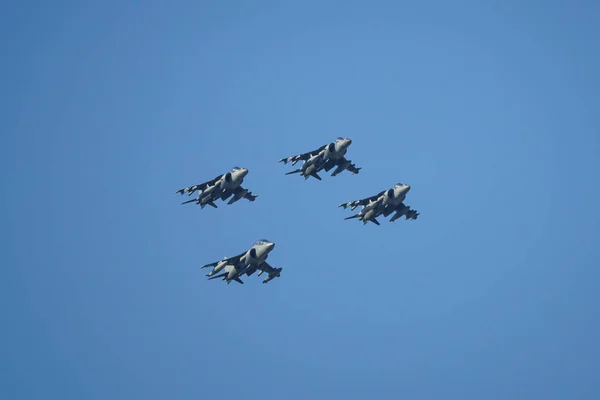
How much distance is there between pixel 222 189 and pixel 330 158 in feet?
37.8

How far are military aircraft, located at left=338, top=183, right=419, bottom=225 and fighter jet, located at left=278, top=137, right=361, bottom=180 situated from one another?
4146mm

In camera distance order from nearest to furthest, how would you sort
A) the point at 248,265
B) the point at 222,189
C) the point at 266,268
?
the point at 248,265
the point at 266,268
the point at 222,189

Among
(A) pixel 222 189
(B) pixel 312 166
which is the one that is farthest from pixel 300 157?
(A) pixel 222 189

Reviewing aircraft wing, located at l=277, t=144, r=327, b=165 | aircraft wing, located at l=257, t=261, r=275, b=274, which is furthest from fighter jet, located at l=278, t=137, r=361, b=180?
aircraft wing, located at l=257, t=261, r=275, b=274

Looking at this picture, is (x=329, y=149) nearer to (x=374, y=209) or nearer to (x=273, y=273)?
(x=374, y=209)

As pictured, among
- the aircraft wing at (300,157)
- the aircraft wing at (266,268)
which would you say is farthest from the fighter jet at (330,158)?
the aircraft wing at (266,268)

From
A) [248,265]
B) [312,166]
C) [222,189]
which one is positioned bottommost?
[248,265]

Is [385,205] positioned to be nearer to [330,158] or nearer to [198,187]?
[330,158]

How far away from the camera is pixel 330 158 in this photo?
99.6 metres

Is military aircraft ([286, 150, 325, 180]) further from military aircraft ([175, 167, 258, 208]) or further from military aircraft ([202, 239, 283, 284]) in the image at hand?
military aircraft ([202, 239, 283, 284])

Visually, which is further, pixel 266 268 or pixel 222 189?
pixel 222 189

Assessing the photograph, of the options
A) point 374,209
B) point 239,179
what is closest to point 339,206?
point 374,209

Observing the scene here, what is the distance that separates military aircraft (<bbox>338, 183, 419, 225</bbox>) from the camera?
317ft

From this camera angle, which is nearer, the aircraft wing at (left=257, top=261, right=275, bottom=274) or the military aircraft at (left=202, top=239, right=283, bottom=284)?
the military aircraft at (left=202, top=239, right=283, bottom=284)
